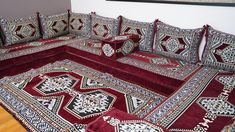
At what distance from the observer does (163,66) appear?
257 centimetres

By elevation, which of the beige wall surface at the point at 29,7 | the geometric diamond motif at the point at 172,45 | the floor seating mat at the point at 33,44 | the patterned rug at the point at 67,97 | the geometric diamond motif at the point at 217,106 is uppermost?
the beige wall surface at the point at 29,7

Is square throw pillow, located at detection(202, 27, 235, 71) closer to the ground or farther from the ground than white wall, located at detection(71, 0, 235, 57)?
closer to the ground

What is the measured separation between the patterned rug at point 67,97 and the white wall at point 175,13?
1.06 metres

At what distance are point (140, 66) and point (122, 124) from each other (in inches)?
53.8

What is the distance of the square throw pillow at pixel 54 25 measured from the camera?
3.70m

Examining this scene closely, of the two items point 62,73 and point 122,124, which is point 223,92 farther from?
point 62,73

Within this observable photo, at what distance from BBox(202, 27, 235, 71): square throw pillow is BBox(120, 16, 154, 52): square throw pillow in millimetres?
774

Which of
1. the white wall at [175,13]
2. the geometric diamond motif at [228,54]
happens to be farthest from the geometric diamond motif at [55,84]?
the geometric diamond motif at [228,54]

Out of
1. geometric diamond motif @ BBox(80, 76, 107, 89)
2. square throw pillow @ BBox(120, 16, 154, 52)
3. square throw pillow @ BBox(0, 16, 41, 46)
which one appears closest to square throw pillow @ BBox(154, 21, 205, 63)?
square throw pillow @ BBox(120, 16, 154, 52)

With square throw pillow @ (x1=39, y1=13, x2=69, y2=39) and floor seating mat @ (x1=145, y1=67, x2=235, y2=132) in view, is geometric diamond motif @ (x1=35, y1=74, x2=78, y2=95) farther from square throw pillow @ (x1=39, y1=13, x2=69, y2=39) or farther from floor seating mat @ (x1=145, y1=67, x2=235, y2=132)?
square throw pillow @ (x1=39, y1=13, x2=69, y2=39)

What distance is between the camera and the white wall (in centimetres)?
243

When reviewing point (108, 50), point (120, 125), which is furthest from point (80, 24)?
point (120, 125)

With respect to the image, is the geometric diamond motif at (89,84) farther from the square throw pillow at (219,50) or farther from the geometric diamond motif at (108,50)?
the square throw pillow at (219,50)

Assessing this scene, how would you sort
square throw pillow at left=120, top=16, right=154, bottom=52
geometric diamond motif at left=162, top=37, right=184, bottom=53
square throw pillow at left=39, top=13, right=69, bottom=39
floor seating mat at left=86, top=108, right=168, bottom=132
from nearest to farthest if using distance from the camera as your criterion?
1. floor seating mat at left=86, top=108, right=168, bottom=132
2. geometric diamond motif at left=162, top=37, right=184, bottom=53
3. square throw pillow at left=120, top=16, right=154, bottom=52
4. square throw pillow at left=39, top=13, right=69, bottom=39
